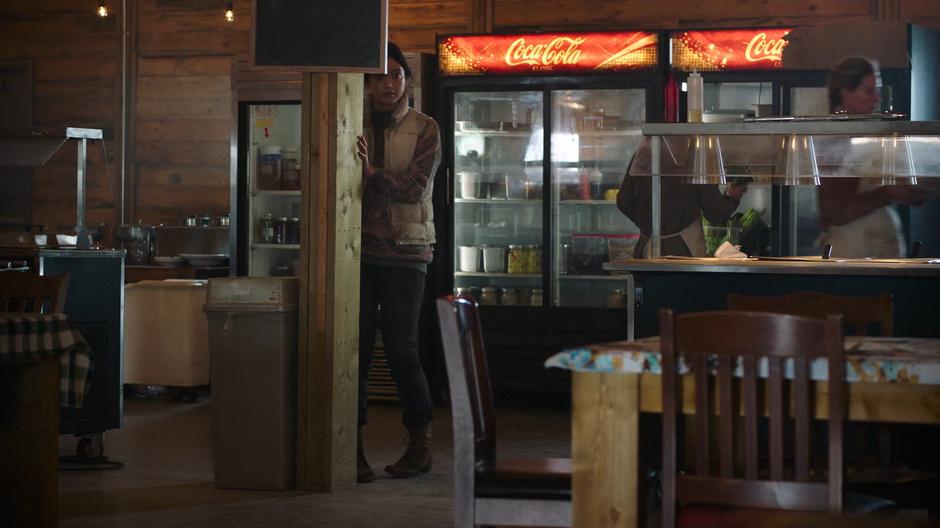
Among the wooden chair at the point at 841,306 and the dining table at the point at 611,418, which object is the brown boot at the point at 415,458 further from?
the dining table at the point at 611,418

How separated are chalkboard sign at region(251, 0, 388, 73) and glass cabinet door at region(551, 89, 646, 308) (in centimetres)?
315

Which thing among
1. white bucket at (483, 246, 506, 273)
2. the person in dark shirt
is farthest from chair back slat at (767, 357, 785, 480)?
white bucket at (483, 246, 506, 273)

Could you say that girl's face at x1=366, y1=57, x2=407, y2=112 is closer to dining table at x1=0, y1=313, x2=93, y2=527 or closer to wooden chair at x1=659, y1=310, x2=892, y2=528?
dining table at x1=0, y1=313, x2=93, y2=527

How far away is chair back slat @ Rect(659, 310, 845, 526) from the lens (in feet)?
8.60

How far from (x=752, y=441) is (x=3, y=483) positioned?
2.46 metres

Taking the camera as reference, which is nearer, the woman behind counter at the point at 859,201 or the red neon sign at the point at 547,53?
the woman behind counter at the point at 859,201

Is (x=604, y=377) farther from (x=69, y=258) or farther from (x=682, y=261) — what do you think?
(x=69, y=258)

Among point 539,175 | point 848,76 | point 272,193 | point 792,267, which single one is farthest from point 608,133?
point 792,267

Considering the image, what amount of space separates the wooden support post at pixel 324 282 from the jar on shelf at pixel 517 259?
3192mm

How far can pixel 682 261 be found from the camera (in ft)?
17.5

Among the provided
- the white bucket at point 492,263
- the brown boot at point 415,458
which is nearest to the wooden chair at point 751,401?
the brown boot at point 415,458

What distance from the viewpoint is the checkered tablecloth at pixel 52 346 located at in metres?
3.77

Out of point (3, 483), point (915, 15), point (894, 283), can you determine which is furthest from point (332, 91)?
point (915, 15)

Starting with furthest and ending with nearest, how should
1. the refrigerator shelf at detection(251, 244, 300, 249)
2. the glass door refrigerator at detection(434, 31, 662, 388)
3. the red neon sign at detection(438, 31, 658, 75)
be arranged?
the refrigerator shelf at detection(251, 244, 300, 249)
the glass door refrigerator at detection(434, 31, 662, 388)
the red neon sign at detection(438, 31, 658, 75)
